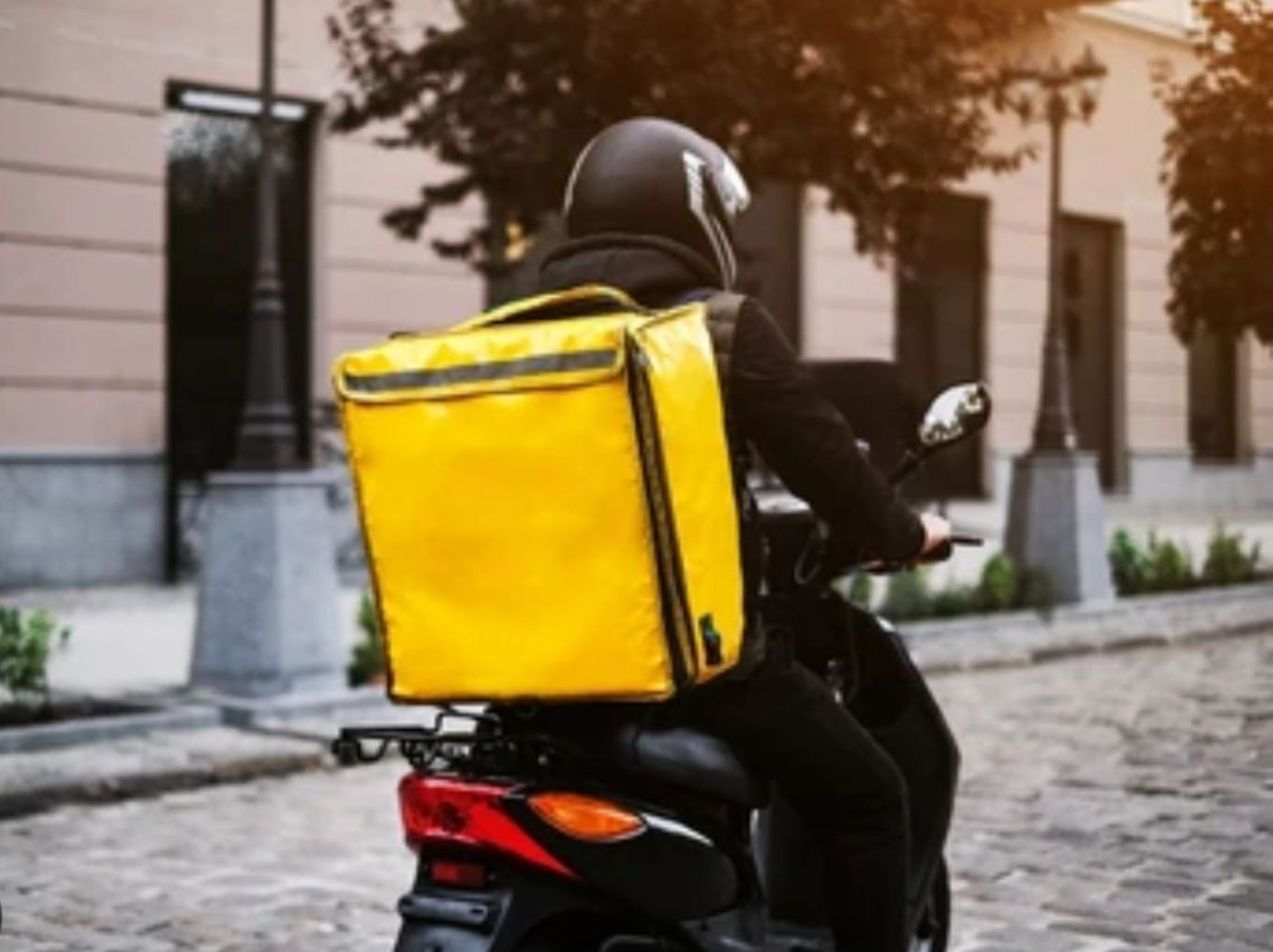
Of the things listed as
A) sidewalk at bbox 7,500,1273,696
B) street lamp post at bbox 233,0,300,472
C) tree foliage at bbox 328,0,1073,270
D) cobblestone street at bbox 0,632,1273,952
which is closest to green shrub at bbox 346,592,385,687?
sidewalk at bbox 7,500,1273,696

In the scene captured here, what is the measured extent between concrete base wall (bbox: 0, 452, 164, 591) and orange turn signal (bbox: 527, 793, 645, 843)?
1198cm

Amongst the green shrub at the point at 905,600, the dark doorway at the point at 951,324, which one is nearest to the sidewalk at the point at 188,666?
the green shrub at the point at 905,600

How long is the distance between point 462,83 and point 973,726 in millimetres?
4536

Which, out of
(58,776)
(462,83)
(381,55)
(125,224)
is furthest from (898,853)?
(125,224)

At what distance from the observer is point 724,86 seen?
9.96 m

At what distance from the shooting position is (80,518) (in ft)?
48.7

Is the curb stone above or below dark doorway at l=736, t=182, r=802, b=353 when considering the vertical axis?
below

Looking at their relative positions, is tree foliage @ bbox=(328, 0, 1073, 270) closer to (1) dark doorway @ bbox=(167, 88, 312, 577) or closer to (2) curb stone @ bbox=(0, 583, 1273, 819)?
(2) curb stone @ bbox=(0, 583, 1273, 819)

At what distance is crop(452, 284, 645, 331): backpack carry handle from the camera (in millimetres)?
3180

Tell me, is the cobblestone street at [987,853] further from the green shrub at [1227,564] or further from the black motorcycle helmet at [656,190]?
the green shrub at [1227,564]

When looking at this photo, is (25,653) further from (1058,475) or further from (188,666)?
(1058,475)

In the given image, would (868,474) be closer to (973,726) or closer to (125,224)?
(973,726)

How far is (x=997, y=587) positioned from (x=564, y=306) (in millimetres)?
10260

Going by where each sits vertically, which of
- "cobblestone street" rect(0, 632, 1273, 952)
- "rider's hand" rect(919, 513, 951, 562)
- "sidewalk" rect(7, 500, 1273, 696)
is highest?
"rider's hand" rect(919, 513, 951, 562)
